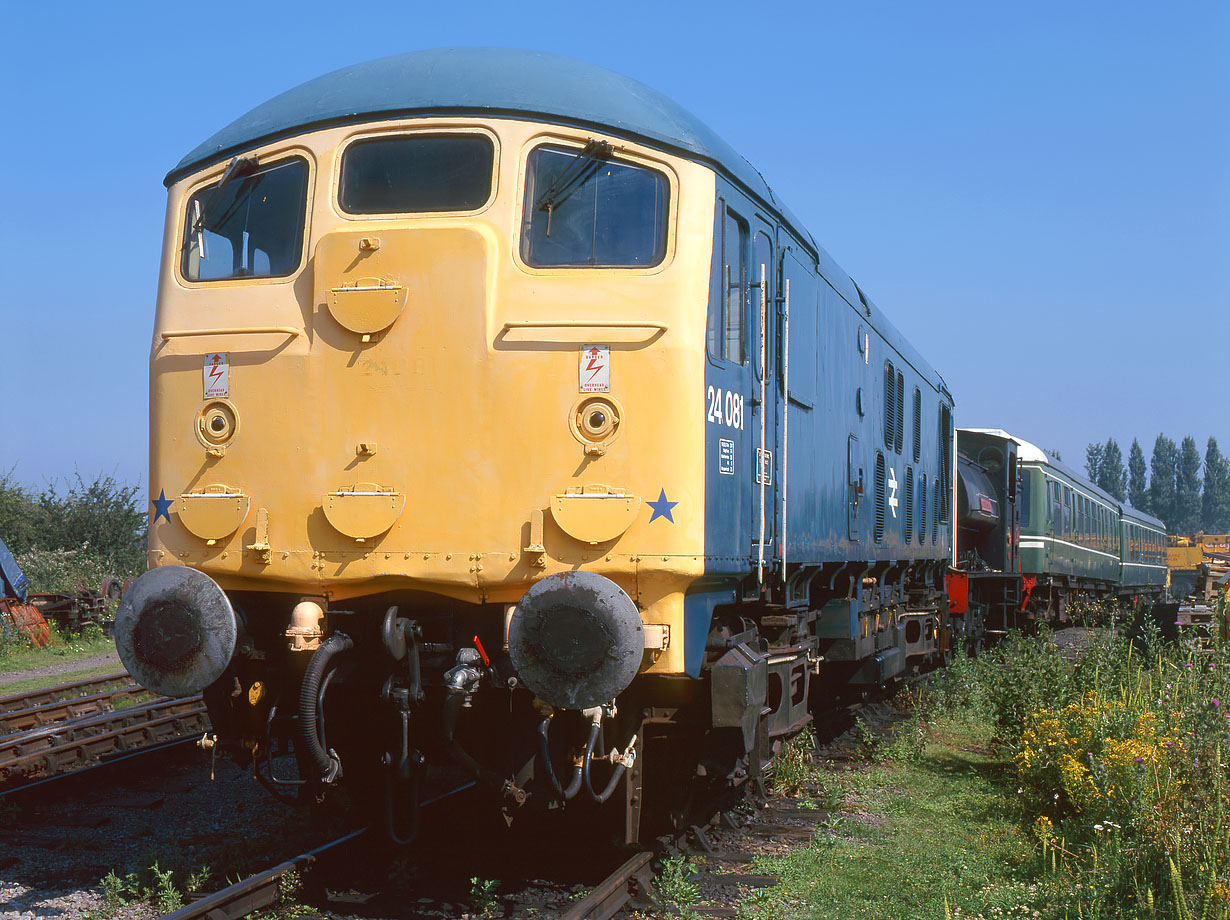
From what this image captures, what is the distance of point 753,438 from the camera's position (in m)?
6.30

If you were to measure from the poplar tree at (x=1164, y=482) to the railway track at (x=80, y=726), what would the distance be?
389 ft

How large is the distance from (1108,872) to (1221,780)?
0.70m

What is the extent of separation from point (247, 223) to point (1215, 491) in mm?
124380

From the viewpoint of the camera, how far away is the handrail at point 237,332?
5.62m

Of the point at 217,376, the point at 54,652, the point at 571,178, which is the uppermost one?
the point at 571,178

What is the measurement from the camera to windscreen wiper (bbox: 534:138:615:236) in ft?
18.5

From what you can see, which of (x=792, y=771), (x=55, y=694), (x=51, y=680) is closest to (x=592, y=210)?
(x=792, y=771)

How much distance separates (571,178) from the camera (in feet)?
18.6

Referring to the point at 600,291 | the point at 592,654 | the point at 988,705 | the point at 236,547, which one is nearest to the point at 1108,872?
the point at 592,654

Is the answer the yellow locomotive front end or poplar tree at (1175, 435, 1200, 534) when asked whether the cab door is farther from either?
poplar tree at (1175, 435, 1200, 534)

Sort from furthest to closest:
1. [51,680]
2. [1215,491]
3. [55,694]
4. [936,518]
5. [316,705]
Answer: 1. [1215,491]
2. [51,680]
3. [936,518]
4. [55,694]
5. [316,705]

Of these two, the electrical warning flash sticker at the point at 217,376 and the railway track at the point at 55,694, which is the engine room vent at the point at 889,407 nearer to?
the electrical warning flash sticker at the point at 217,376

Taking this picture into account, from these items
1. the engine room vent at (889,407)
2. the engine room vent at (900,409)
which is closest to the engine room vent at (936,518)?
the engine room vent at (900,409)

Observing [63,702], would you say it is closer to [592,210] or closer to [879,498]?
[879,498]
